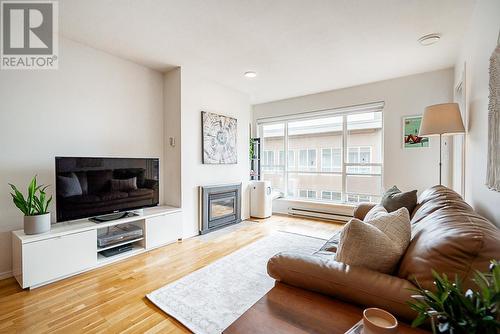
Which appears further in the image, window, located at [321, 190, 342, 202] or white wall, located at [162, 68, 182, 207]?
window, located at [321, 190, 342, 202]

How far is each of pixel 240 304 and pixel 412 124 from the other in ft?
11.9

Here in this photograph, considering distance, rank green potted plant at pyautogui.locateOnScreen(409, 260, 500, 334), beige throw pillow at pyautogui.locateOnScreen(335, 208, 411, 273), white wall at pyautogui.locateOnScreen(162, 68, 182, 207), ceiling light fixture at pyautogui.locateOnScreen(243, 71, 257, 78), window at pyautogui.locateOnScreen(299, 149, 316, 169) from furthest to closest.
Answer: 1. window at pyautogui.locateOnScreen(299, 149, 316, 169)
2. ceiling light fixture at pyautogui.locateOnScreen(243, 71, 257, 78)
3. white wall at pyautogui.locateOnScreen(162, 68, 182, 207)
4. beige throw pillow at pyautogui.locateOnScreen(335, 208, 411, 273)
5. green potted plant at pyautogui.locateOnScreen(409, 260, 500, 334)

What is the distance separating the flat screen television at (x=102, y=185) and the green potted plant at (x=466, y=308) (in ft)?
9.52

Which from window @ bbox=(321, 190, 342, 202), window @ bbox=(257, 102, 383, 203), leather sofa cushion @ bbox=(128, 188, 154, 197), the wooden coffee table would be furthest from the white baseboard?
window @ bbox=(321, 190, 342, 202)

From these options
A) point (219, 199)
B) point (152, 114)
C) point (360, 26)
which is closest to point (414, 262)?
point (360, 26)

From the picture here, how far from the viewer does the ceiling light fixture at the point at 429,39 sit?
8.22 feet

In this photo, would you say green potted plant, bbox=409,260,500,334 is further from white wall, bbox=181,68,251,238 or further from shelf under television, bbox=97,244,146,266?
white wall, bbox=181,68,251,238

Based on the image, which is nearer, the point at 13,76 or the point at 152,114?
the point at 13,76

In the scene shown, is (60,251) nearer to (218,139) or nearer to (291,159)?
(218,139)

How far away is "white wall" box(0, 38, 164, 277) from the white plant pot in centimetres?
38

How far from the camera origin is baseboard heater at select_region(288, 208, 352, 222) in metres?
4.32

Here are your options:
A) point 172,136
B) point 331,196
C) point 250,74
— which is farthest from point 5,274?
point 331,196

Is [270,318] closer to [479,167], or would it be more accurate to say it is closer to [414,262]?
[414,262]

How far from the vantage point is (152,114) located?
351 cm
